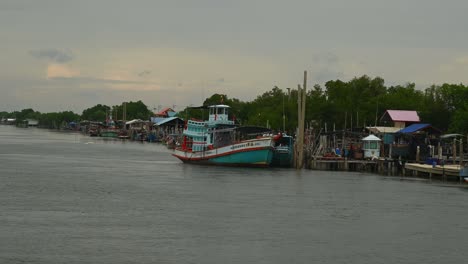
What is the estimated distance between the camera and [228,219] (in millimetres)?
41094

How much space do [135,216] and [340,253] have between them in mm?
13143

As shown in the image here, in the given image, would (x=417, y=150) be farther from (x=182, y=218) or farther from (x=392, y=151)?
(x=182, y=218)

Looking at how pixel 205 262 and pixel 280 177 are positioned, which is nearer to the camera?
pixel 205 262

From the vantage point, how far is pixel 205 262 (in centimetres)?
3064

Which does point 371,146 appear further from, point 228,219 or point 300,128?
point 228,219

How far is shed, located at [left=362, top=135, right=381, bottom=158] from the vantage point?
8144 centimetres

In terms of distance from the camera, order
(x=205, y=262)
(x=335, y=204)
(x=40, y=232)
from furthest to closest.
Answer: (x=335, y=204)
(x=40, y=232)
(x=205, y=262)

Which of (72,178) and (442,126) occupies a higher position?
(442,126)

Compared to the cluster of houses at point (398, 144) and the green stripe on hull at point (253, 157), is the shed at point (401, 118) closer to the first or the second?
the cluster of houses at point (398, 144)

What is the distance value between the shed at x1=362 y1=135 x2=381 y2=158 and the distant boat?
7844mm

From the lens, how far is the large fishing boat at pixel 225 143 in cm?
7625

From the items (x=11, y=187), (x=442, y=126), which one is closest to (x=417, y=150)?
(x=442, y=126)

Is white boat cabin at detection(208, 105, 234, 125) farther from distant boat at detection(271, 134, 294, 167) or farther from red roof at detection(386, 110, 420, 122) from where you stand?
red roof at detection(386, 110, 420, 122)

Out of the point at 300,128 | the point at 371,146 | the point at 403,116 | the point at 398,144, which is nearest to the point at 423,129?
the point at 398,144
